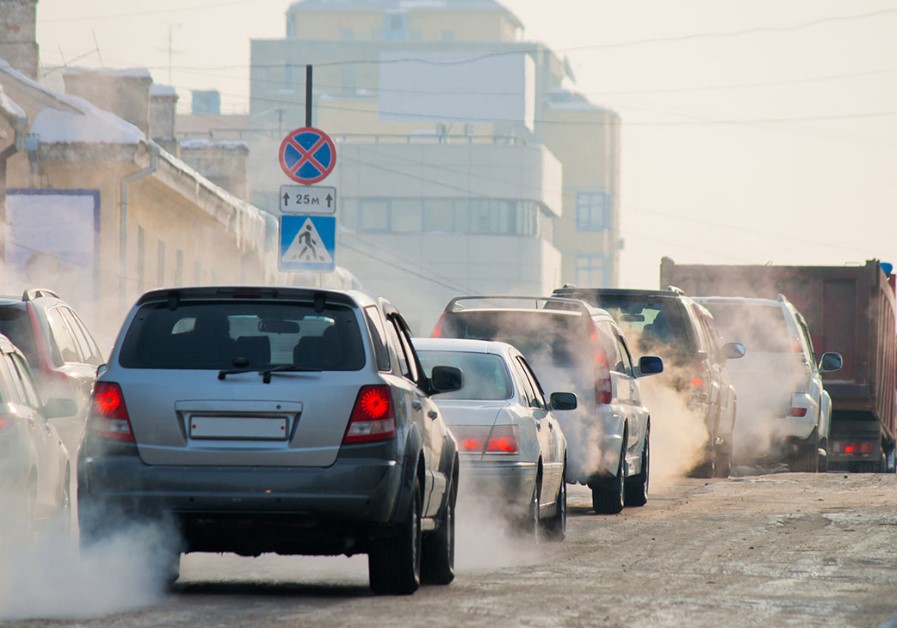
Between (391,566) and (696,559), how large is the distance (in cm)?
330

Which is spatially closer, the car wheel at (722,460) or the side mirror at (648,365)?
the side mirror at (648,365)

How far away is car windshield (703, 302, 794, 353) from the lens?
26344 millimetres

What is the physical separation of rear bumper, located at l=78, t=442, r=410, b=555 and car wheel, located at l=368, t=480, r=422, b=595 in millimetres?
185

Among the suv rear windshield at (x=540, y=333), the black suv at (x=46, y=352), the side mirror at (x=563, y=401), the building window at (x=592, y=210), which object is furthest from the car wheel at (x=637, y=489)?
the building window at (x=592, y=210)

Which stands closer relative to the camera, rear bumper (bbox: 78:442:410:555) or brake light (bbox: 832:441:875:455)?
rear bumper (bbox: 78:442:410:555)

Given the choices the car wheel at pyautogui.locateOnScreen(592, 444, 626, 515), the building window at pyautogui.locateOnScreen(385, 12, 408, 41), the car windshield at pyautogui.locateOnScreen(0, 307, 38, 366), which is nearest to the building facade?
the building window at pyautogui.locateOnScreen(385, 12, 408, 41)

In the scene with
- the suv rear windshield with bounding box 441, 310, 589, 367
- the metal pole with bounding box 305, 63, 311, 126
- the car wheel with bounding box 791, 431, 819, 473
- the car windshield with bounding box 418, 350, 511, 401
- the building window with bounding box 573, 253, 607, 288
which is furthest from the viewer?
the building window with bounding box 573, 253, 607, 288

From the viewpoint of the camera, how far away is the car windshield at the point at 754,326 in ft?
86.4

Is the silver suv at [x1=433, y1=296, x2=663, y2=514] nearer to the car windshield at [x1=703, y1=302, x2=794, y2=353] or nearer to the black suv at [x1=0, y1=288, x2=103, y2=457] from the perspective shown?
the black suv at [x1=0, y1=288, x2=103, y2=457]

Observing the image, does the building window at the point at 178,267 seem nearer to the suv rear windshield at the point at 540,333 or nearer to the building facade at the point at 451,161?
the suv rear windshield at the point at 540,333

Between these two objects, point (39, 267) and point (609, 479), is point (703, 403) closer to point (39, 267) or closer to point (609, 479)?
point (609, 479)

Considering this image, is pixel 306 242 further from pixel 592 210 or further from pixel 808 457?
pixel 592 210

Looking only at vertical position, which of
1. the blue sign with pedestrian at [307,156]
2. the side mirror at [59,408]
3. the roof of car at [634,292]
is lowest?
the side mirror at [59,408]

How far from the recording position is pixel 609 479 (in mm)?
17812
